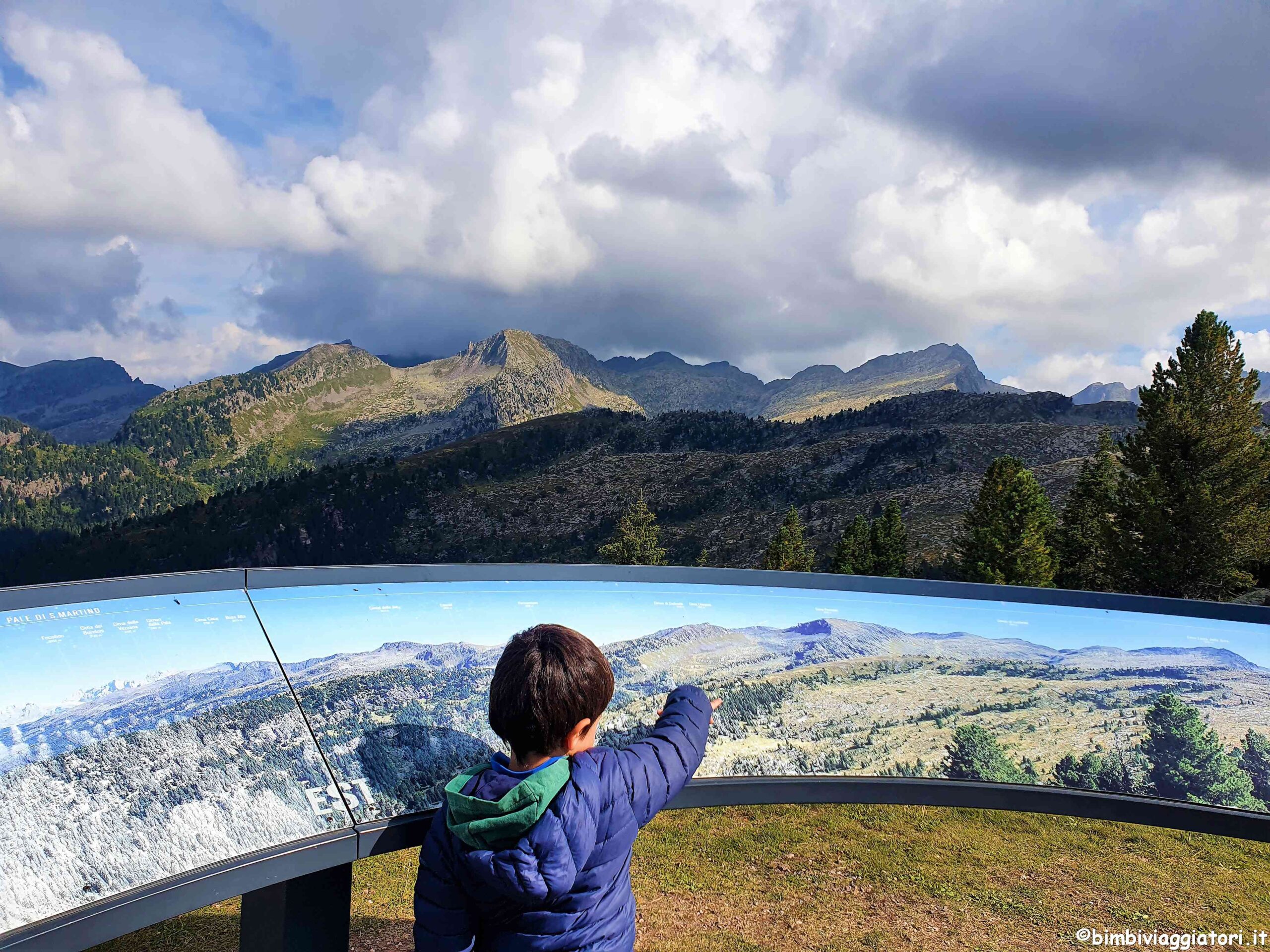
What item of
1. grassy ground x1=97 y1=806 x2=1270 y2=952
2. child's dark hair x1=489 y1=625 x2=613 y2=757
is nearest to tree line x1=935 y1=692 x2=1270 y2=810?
grassy ground x1=97 y1=806 x2=1270 y2=952

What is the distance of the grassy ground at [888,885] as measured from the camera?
7.47 meters

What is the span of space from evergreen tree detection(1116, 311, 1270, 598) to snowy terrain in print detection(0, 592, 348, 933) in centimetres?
4102

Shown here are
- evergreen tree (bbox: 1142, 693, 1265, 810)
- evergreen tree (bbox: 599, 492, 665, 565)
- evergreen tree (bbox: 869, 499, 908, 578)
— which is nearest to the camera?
evergreen tree (bbox: 1142, 693, 1265, 810)

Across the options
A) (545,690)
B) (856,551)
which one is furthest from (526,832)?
(856,551)

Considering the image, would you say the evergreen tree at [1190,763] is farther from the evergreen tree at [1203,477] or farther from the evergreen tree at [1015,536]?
the evergreen tree at [1015,536]

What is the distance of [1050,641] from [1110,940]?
304cm

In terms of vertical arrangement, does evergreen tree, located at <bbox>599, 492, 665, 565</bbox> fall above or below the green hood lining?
below

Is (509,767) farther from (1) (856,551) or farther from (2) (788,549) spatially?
(2) (788,549)

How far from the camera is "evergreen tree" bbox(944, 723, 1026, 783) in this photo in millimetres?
5234

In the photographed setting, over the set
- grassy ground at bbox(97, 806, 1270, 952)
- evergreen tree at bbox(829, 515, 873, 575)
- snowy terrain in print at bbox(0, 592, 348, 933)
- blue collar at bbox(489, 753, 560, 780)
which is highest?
blue collar at bbox(489, 753, 560, 780)

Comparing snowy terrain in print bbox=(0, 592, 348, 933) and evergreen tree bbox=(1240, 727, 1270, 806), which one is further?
evergreen tree bbox=(1240, 727, 1270, 806)

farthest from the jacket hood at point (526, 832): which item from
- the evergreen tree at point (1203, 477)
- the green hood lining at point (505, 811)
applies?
the evergreen tree at point (1203, 477)

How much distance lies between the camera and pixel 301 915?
13.1 ft

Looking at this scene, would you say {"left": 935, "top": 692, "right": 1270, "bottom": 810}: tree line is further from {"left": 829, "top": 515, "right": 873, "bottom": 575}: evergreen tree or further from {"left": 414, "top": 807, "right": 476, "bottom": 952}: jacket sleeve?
{"left": 829, "top": 515, "right": 873, "bottom": 575}: evergreen tree
